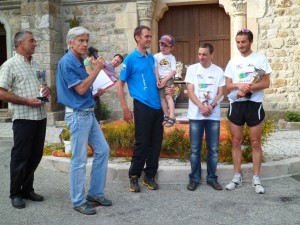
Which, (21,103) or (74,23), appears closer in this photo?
(21,103)

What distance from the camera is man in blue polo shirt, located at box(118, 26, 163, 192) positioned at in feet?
14.4

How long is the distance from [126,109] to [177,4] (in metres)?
6.77

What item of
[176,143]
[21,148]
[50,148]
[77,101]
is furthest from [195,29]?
[21,148]

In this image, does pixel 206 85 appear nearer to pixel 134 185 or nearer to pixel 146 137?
pixel 146 137

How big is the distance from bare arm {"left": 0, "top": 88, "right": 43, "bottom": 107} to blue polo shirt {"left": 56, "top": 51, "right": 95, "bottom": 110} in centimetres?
41

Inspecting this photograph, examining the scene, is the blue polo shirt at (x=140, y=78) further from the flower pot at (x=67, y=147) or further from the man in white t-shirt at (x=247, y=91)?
the flower pot at (x=67, y=147)

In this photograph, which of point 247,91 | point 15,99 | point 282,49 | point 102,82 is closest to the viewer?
point 15,99

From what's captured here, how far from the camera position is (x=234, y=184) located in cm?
456

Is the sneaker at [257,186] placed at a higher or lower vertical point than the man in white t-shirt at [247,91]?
lower

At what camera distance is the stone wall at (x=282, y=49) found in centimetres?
934

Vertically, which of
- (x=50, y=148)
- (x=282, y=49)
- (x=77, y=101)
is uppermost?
(x=282, y=49)

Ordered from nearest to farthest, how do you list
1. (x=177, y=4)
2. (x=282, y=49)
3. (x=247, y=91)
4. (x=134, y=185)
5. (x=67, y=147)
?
1. (x=247, y=91)
2. (x=134, y=185)
3. (x=67, y=147)
4. (x=282, y=49)
5. (x=177, y=4)

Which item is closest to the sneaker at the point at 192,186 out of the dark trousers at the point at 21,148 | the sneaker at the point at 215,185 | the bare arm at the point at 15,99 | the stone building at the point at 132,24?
the sneaker at the point at 215,185

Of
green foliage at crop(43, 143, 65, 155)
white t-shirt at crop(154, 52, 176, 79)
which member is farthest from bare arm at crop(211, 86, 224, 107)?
green foliage at crop(43, 143, 65, 155)
